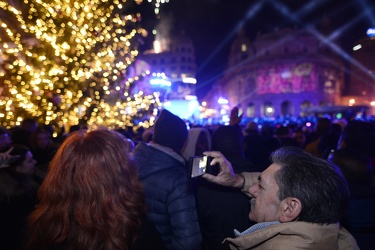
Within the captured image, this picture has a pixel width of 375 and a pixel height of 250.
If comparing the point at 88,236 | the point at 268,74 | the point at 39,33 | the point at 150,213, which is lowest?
the point at 150,213

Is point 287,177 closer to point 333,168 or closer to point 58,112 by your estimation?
point 333,168

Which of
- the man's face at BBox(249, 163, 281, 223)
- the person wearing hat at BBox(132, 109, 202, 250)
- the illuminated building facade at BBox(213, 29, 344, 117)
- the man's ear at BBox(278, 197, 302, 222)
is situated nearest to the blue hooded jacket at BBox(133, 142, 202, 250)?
the person wearing hat at BBox(132, 109, 202, 250)

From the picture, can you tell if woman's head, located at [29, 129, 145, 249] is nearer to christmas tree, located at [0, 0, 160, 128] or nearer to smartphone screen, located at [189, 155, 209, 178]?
smartphone screen, located at [189, 155, 209, 178]

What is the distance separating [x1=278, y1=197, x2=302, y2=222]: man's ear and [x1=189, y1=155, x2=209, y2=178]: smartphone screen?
65 centimetres

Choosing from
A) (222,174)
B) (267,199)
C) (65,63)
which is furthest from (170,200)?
(65,63)

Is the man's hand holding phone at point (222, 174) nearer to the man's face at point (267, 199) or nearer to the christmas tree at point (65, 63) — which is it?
the man's face at point (267, 199)

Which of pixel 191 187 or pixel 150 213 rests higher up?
pixel 191 187

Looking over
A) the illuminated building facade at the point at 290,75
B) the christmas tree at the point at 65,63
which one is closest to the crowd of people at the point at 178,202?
the christmas tree at the point at 65,63

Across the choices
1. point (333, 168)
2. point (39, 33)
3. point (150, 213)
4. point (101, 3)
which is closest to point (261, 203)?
point (333, 168)

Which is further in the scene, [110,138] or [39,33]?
[39,33]

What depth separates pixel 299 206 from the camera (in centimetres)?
154

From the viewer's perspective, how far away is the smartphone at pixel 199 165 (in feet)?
6.70

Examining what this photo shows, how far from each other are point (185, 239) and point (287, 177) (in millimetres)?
1319

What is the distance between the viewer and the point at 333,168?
5.24ft
